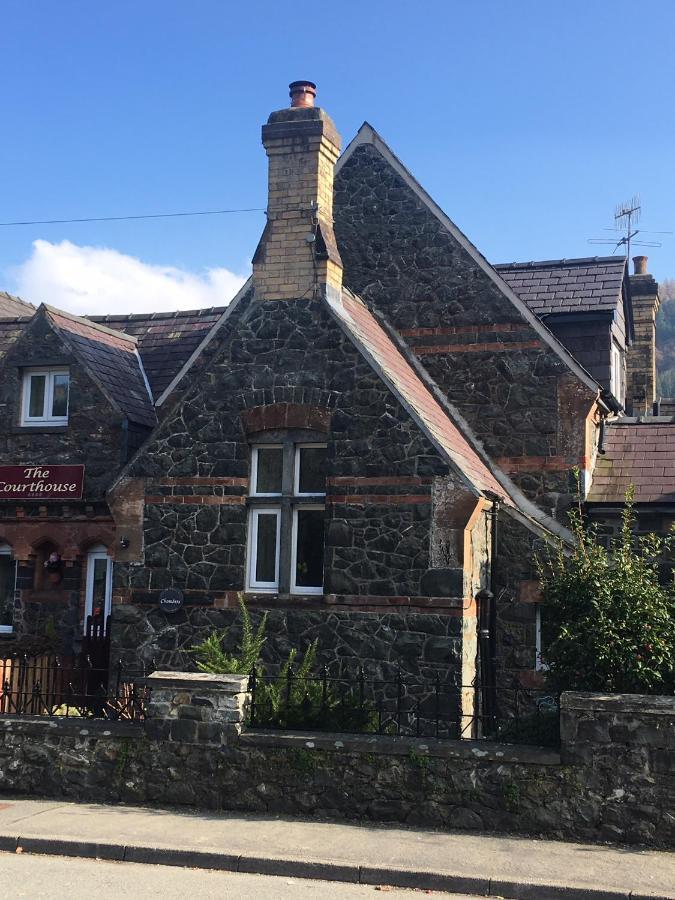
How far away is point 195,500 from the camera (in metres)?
14.7

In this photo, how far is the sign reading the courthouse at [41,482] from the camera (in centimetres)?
1728

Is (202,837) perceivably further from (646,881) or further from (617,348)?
(617,348)

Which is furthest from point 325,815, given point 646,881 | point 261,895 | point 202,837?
point 646,881

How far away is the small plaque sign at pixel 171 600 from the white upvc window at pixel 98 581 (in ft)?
10.1

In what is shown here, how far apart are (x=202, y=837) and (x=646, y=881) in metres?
3.96

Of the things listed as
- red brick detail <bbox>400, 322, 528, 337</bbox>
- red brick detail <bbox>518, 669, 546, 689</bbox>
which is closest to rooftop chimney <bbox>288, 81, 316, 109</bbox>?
red brick detail <bbox>400, 322, 528, 337</bbox>

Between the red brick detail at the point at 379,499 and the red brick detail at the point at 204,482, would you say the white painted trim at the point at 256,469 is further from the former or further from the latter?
the red brick detail at the point at 379,499

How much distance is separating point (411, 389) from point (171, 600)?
4.57 meters

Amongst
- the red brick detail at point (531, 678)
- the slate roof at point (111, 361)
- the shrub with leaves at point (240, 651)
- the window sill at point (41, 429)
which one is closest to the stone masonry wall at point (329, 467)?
the shrub with leaves at point (240, 651)

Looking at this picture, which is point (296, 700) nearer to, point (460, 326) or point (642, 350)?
point (460, 326)

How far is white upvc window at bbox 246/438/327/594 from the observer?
14352 mm

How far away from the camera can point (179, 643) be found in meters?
14.5

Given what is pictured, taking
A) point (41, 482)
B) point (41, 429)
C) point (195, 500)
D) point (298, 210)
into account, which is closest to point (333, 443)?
point (195, 500)

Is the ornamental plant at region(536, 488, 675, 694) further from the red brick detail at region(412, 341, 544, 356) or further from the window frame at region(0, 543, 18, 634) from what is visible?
the window frame at region(0, 543, 18, 634)
